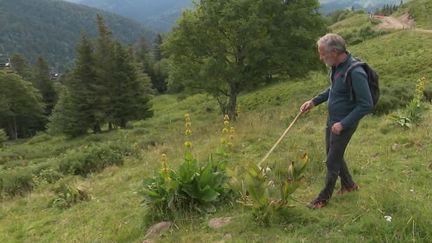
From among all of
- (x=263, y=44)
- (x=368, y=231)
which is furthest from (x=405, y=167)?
(x=263, y=44)

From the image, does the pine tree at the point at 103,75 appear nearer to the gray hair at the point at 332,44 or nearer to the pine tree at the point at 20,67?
the pine tree at the point at 20,67

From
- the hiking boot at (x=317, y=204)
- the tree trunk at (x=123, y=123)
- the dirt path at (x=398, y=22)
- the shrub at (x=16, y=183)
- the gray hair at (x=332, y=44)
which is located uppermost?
the dirt path at (x=398, y=22)

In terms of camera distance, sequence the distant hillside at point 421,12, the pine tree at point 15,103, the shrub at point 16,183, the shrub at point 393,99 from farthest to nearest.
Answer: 1. the pine tree at point 15,103
2. the distant hillside at point 421,12
3. the shrub at point 393,99
4. the shrub at point 16,183

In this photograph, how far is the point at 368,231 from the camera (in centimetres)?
503

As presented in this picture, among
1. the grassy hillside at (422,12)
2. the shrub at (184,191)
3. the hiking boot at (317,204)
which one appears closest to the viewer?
the hiking boot at (317,204)

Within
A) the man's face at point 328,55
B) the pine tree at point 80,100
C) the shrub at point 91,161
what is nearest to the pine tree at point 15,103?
the pine tree at point 80,100

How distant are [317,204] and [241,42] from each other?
59.0 ft

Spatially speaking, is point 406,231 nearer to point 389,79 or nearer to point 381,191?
point 381,191

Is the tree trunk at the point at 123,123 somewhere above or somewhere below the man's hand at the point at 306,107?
below

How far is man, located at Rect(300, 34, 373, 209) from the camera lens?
17.3 ft

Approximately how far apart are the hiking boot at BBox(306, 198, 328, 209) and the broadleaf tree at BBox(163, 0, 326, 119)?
16572mm

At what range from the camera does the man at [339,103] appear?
5.26m

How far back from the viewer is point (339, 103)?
564cm

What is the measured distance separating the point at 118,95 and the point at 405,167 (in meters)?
39.2
